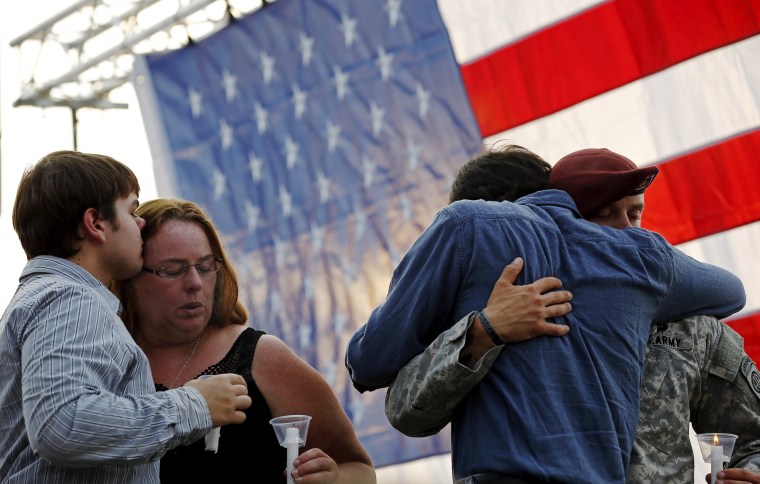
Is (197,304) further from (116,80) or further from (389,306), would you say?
(116,80)

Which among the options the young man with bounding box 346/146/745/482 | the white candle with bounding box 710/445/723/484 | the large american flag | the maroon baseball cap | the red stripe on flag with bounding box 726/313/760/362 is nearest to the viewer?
the young man with bounding box 346/146/745/482

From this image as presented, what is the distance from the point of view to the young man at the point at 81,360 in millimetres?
2113

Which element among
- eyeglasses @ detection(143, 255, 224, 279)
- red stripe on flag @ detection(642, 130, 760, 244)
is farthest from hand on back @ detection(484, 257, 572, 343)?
red stripe on flag @ detection(642, 130, 760, 244)

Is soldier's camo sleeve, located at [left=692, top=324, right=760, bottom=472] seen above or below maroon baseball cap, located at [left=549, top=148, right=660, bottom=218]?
below

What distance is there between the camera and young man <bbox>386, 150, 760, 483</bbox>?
2.29 metres

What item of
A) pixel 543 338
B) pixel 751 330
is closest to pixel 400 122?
pixel 751 330

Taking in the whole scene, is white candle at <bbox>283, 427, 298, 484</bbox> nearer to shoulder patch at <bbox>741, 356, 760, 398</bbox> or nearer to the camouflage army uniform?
the camouflage army uniform

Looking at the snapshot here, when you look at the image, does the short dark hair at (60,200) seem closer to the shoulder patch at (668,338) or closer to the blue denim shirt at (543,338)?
the blue denim shirt at (543,338)

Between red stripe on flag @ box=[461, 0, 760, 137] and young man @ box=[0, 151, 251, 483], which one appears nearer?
young man @ box=[0, 151, 251, 483]

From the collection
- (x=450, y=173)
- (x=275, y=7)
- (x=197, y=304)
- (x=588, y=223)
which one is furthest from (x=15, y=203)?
(x=275, y=7)

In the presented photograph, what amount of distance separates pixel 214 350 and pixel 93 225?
76 cm

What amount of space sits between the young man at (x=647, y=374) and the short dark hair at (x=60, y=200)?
797 mm

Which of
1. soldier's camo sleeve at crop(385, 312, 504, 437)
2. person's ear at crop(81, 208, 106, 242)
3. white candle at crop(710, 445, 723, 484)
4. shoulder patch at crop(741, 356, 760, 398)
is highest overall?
person's ear at crop(81, 208, 106, 242)

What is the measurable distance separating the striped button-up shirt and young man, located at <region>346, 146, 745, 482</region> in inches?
18.3
